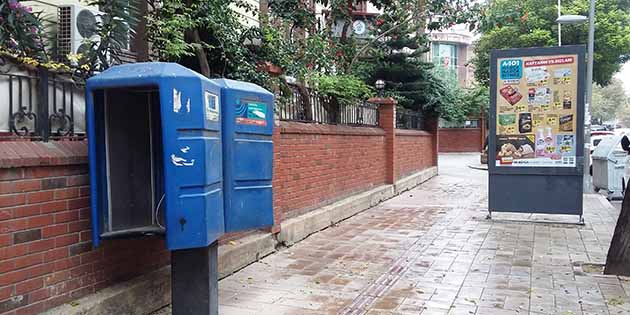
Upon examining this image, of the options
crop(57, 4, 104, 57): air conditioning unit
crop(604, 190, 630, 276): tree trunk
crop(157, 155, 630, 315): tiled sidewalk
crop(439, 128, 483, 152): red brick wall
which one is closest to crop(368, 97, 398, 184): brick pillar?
crop(157, 155, 630, 315): tiled sidewalk

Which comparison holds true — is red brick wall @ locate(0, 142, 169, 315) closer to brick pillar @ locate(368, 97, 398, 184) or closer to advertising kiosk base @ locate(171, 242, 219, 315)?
advertising kiosk base @ locate(171, 242, 219, 315)

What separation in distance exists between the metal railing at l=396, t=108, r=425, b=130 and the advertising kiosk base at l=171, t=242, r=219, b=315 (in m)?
11.5

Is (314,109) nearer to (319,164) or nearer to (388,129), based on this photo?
(319,164)

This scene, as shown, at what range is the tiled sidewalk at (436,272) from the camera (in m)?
5.00

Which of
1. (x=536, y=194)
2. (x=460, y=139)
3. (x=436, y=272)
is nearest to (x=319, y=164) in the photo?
(x=436, y=272)

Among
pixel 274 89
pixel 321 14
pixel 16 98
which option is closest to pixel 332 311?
pixel 16 98

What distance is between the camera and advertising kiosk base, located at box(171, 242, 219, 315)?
13.7 ft

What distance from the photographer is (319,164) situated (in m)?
8.91

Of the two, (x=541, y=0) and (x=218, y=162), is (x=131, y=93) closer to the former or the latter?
(x=218, y=162)

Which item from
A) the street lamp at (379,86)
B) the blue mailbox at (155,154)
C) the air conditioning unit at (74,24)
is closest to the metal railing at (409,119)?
the street lamp at (379,86)

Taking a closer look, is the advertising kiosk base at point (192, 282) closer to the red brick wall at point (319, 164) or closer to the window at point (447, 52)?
the red brick wall at point (319, 164)

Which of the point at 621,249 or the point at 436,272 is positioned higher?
the point at 621,249

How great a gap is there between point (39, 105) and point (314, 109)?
5.64 metres

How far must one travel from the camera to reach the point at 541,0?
28.1m
